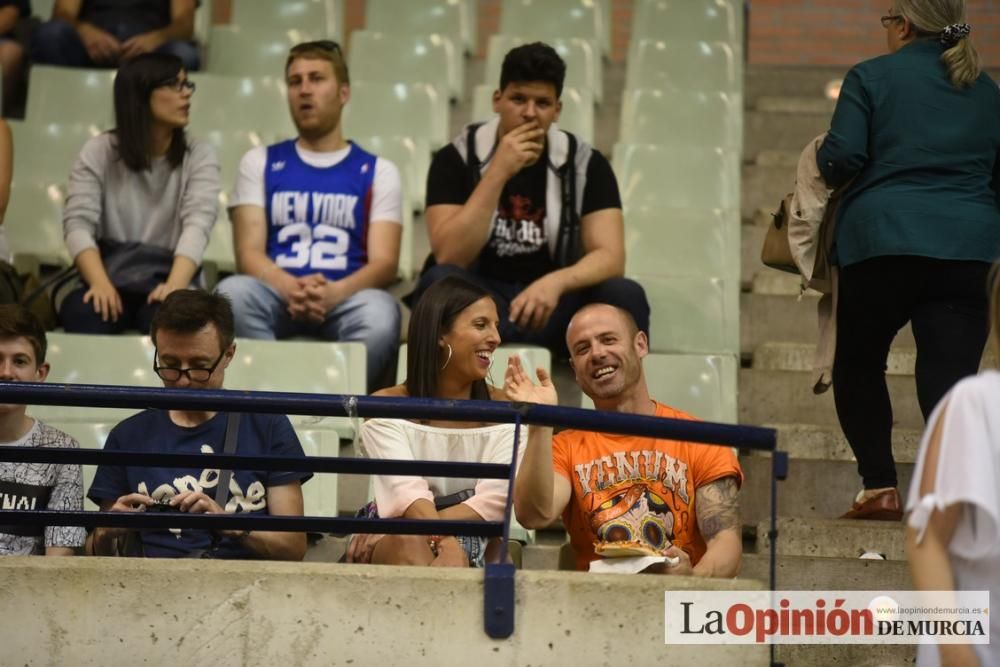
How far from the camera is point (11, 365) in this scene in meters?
2.98

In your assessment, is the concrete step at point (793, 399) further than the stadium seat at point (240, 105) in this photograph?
No

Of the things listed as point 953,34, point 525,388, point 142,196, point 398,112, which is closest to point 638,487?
point 525,388

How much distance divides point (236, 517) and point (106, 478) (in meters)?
0.62

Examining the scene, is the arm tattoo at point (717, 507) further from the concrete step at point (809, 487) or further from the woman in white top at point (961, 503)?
the woman in white top at point (961, 503)

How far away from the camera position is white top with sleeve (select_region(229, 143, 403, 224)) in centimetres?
419

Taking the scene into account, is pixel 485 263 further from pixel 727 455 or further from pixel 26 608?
pixel 26 608

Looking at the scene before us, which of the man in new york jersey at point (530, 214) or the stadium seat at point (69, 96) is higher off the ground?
the stadium seat at point (69, 96)

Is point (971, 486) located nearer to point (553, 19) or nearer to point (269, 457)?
point (269, 457)

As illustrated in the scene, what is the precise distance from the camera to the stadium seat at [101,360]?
146 inches

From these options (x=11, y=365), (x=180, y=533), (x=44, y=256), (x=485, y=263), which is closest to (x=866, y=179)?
(x=485, y=263)

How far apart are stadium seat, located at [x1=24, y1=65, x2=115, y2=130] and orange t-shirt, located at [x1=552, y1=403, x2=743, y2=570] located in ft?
9.68

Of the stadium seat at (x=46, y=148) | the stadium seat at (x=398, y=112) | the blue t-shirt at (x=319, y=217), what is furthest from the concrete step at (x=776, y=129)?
the stadium seat at (x=46, y=148)

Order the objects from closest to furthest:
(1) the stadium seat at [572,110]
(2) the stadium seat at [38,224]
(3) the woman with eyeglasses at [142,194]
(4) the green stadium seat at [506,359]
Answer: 1. (4) the green stadium seat at [506,359]
2. (3) the woman with eyeglasses at [142,194]
3. (2) the stadium seat at [38,224]
4. (1) the stadium seat at [572,110]

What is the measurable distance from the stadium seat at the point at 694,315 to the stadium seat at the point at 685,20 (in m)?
1.91
